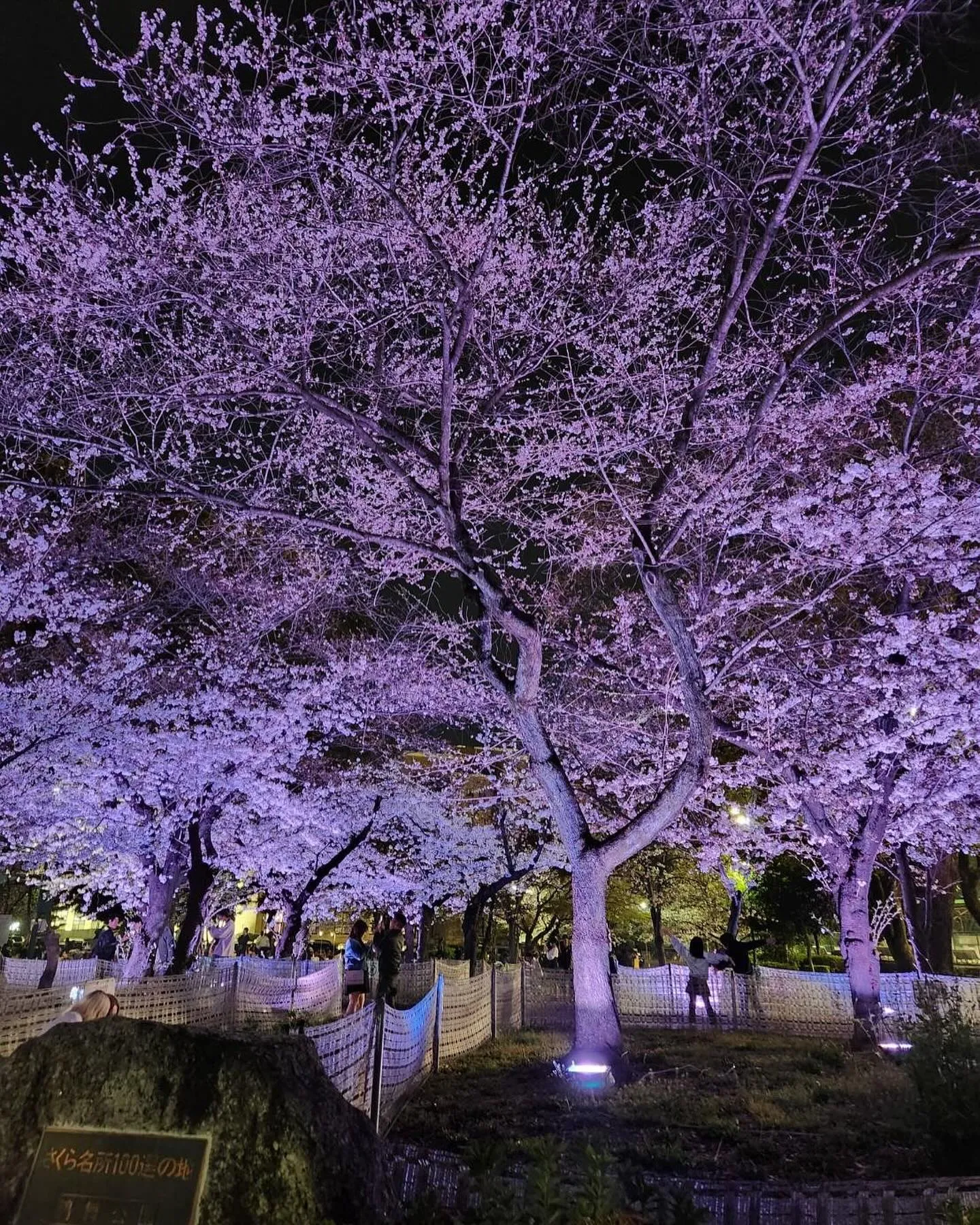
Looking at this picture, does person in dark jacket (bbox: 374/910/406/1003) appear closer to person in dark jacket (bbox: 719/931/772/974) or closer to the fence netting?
the fence netting

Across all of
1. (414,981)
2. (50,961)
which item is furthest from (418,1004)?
(50,961)

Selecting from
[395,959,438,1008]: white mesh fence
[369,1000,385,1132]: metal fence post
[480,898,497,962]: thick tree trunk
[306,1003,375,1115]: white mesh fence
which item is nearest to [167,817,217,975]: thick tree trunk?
[395,959,438,1008]: white mesh fence

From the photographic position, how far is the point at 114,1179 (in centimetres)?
314

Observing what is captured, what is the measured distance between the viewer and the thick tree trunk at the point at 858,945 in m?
14.9

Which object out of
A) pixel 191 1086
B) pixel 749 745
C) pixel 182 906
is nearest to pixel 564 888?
pixel 182 906

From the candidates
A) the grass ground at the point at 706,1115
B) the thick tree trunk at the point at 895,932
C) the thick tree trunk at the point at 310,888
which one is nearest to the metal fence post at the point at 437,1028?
the grass ground at the point at 706,1115

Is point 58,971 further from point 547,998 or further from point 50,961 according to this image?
point 547,998

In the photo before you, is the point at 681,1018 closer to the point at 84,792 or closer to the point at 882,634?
the point at 882,634

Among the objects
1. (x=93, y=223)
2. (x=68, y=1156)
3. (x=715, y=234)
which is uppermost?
(x=715, y=234)

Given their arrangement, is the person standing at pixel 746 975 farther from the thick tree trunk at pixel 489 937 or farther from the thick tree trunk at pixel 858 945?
the thick tree trunk at pixel 489 937

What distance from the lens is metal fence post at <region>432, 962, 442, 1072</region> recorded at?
422 inches

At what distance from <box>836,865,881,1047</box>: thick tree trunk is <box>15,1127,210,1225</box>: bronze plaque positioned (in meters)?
14.3

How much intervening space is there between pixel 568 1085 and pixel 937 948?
53.2 ft

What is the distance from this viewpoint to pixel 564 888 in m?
38.8
